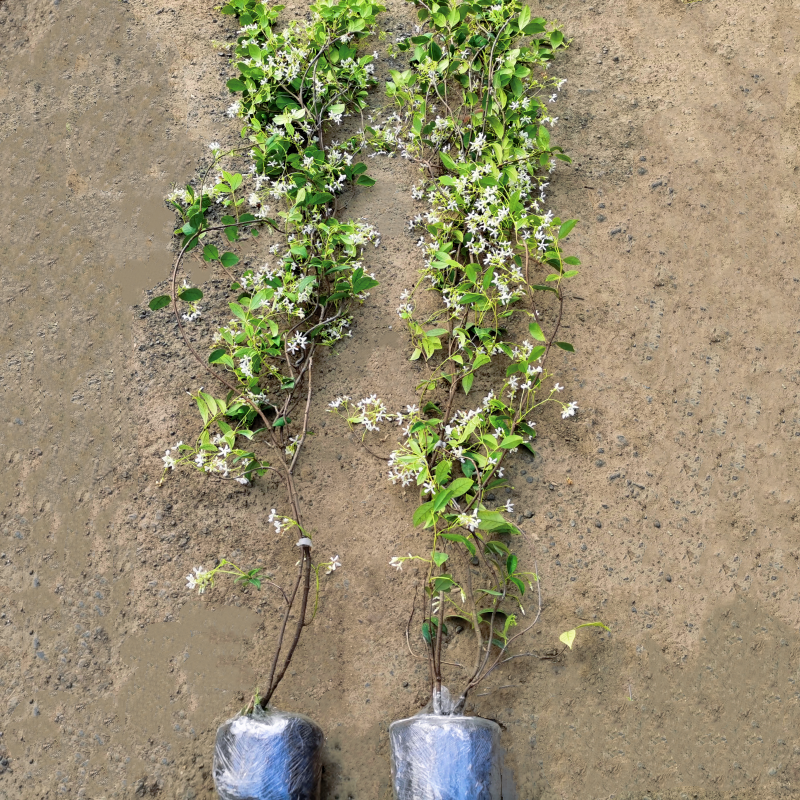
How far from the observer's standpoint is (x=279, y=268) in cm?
195

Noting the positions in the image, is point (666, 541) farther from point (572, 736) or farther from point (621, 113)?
point (621, 113)

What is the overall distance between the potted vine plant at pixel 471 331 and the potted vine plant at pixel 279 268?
165 millimetres

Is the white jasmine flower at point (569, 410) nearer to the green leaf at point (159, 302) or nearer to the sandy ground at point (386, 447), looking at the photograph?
the sandy ground at point (386, 447)

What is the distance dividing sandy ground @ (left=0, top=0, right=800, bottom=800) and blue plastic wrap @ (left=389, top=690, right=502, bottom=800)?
152mm

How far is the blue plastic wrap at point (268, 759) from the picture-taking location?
145cm

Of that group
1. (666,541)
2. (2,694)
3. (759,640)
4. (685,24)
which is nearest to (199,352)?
(2,694)

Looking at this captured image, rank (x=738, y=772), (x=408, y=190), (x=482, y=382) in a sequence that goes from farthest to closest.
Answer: (x=408, y=190) < (x=482, y=382) < (x=738, y=772)

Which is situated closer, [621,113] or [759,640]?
[759,640]

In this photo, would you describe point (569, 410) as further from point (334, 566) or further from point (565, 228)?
point (334, 566)

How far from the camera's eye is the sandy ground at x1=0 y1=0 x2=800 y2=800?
5.38ft

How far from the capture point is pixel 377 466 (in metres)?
1.81

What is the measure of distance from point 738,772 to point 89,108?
8.47 ft

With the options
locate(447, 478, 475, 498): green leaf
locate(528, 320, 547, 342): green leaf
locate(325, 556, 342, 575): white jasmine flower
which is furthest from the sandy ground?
locate(447, 478, 475, 498): green leaf

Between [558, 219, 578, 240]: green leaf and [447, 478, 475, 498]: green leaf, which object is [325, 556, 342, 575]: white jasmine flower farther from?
[558, 219, 578, 240]: green leaf
